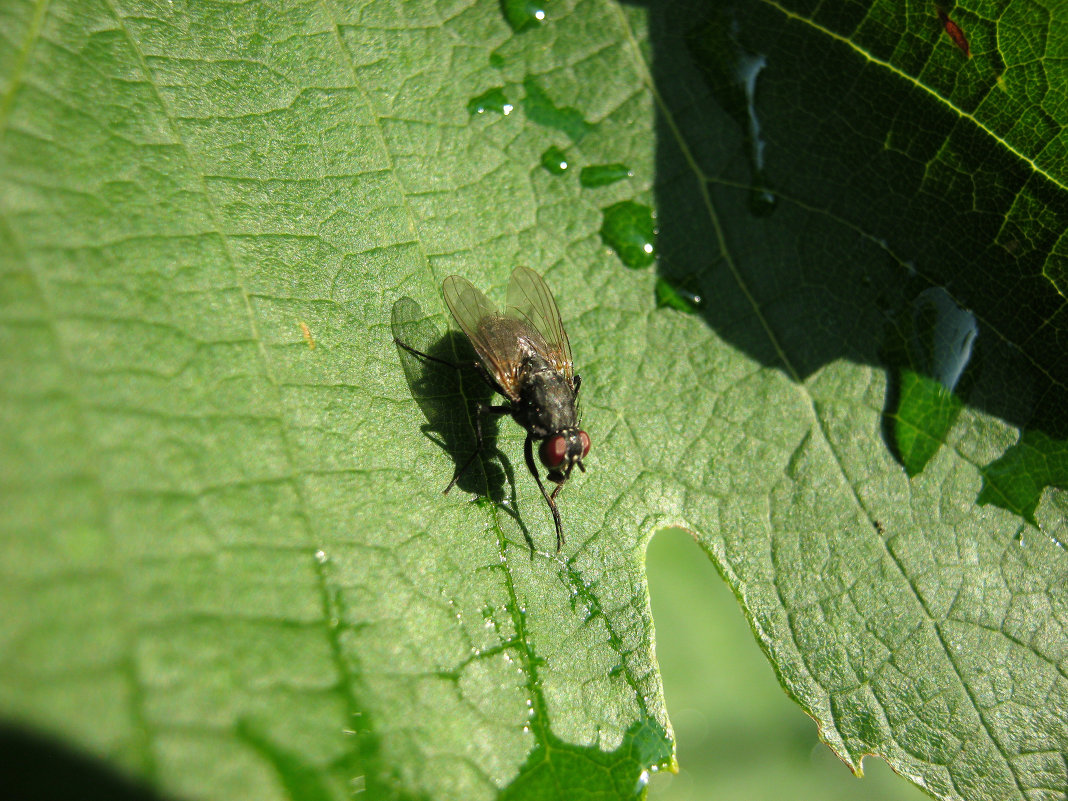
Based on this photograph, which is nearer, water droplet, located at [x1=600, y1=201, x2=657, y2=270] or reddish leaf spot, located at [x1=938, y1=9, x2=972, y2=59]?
reddish leaf spot, located at [x1=938, y1=9, x2=972, y2=59]

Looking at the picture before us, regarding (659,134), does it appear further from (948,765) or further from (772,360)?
(948,765)

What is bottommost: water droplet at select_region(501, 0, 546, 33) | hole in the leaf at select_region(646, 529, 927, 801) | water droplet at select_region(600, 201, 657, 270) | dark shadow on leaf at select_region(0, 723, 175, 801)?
hole in the leaf at select_region(646, 529, 927, 801)

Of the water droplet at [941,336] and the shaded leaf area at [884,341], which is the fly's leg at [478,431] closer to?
the shaded leaf area at [884,341]

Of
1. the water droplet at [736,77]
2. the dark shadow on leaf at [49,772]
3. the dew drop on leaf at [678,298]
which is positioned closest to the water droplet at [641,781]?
the dark shadow on leaf at [49,772]

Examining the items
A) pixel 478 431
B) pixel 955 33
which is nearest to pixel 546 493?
pixel 478 431

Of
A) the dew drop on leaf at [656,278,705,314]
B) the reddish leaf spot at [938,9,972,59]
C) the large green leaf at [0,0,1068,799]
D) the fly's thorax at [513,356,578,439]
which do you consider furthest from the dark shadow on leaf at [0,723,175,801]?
the reddish leaf spot at [938,9,972,59]

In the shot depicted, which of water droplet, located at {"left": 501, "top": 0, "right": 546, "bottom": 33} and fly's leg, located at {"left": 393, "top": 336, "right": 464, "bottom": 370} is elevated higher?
water droplet, located at {"left": 501, "top": 0, "right": 546, "bottom": 33}

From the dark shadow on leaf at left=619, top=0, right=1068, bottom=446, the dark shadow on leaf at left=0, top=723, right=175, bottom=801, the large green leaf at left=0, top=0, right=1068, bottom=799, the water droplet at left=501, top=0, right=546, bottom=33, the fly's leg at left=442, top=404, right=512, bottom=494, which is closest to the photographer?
the dark shadow on leaf at left=0, top=723, right=175, bottom=801

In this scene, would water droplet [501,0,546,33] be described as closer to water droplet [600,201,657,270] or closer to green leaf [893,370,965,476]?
water droplet [600,201,657,270]
